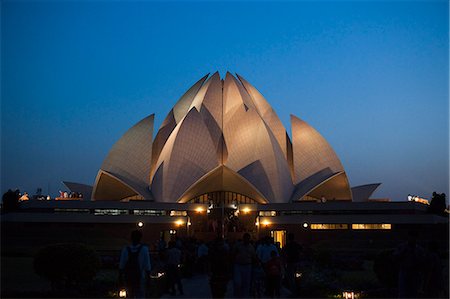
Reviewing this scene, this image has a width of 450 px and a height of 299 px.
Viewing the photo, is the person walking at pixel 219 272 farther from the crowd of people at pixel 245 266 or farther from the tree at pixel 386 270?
the tree at pixel 386 270

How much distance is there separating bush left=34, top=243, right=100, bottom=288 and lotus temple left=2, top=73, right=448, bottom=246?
61.4 feet

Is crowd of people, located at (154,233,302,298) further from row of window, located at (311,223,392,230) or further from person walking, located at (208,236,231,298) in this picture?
row of window, located at (311,223,392,230)

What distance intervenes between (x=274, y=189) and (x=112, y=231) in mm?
11545

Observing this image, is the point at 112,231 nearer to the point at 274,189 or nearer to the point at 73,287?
the point at 274,189

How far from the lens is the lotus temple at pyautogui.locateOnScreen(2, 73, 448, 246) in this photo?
3017 cm

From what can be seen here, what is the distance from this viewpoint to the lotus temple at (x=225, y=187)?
30172 millimetres

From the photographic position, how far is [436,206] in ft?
149

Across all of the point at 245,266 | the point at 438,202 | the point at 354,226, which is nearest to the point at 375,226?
the point at 354,226

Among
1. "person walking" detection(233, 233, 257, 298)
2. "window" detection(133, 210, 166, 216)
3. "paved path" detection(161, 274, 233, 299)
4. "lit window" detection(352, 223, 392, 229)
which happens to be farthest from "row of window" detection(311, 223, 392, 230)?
"person walking" detection(233, 233, 257, 298)

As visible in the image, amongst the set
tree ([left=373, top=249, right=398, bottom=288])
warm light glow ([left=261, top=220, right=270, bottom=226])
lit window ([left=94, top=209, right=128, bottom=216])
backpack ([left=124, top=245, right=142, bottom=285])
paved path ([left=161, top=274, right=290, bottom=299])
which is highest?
lit window ([left=94, top=209, right=128, bottom=216])

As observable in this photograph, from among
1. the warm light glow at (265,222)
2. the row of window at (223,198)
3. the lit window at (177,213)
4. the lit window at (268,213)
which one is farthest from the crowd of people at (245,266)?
the row of window at (223,198)

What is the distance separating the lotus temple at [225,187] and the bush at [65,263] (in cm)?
1871

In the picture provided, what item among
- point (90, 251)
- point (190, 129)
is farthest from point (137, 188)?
point (90, 251)

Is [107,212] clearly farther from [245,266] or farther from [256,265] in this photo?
[245,266]
